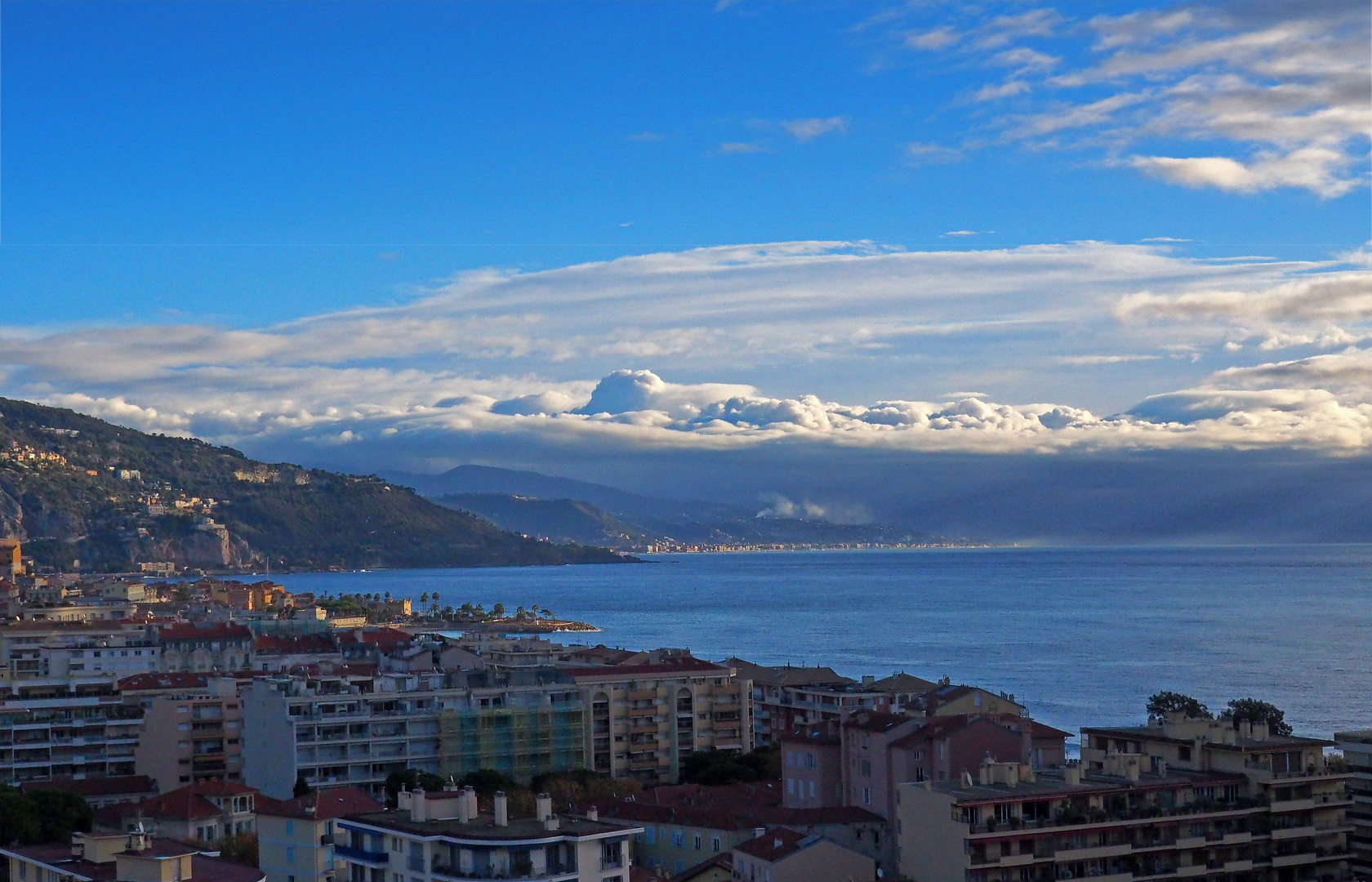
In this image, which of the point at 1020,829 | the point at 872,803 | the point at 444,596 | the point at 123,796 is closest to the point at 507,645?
the point at 123,796

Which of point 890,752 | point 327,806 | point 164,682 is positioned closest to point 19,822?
point 327,806

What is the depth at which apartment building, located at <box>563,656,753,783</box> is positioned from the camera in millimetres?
52750

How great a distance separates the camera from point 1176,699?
5888 cm

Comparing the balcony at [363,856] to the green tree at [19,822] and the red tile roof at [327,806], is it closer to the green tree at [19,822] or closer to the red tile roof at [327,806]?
the red tile roof at [327,806]

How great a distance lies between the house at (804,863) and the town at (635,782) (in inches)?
2.0

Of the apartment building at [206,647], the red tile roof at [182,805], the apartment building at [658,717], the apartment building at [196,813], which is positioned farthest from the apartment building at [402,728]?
the apartment building at [206,647]

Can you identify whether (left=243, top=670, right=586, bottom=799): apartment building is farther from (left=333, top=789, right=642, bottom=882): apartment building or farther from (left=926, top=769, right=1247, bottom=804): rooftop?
(left=926, top=769, right=1247, bottom=804): rooftop

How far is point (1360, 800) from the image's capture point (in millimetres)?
36625

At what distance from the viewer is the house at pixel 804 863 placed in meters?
32.9

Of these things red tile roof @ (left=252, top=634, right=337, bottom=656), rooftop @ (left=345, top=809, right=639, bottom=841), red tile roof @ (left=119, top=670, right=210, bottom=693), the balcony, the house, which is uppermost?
red tile roof @ (left=252, top=634, right=337, bottom=656)

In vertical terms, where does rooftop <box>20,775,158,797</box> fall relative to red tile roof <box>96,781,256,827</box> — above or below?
below

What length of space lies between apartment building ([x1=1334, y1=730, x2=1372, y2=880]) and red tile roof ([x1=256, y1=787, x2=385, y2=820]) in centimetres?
2051

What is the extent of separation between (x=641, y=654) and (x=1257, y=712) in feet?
79.5

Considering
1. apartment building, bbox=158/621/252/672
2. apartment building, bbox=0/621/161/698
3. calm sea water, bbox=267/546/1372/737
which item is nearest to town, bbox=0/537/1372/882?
apartment building, bbox=0/621/161/698
